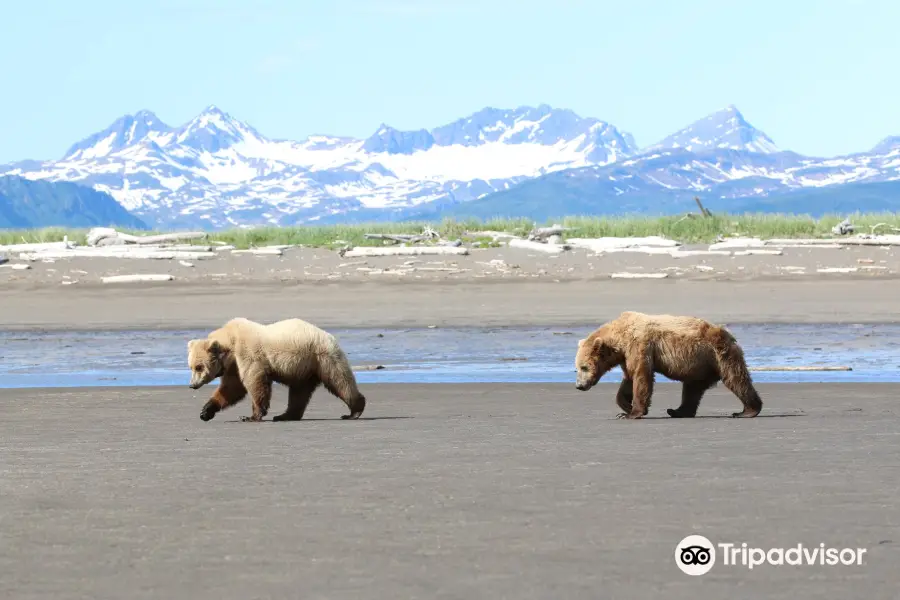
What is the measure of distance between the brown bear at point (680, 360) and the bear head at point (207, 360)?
3014 millimetres

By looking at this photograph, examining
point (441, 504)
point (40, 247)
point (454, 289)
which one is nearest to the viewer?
point (441, 504)

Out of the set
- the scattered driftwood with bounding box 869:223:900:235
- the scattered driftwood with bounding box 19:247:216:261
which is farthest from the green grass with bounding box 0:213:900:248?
the scattered driftwood with bounding box 19:247:216:261

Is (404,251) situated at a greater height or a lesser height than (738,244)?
greater

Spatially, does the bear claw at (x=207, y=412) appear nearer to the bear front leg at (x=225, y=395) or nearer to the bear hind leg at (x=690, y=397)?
the bear front leg at (x=225, y=395)

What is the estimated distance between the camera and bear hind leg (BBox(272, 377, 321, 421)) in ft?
40.8

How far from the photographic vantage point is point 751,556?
6.04 meters

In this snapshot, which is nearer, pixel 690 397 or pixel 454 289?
pixel 690 397

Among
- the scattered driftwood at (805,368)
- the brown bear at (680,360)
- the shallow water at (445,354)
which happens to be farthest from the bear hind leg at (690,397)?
the scattered driftwood at (805,368)

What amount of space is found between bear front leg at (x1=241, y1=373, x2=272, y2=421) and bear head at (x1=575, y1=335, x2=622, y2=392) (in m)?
2.42

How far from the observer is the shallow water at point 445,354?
17.1 metres

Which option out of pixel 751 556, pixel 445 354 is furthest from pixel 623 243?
pixel 751 556

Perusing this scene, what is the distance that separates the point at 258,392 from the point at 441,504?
16.5ft

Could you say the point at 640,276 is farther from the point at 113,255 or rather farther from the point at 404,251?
the point at 113,255

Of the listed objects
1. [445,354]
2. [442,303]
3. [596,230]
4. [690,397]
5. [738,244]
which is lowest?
[442,303]
